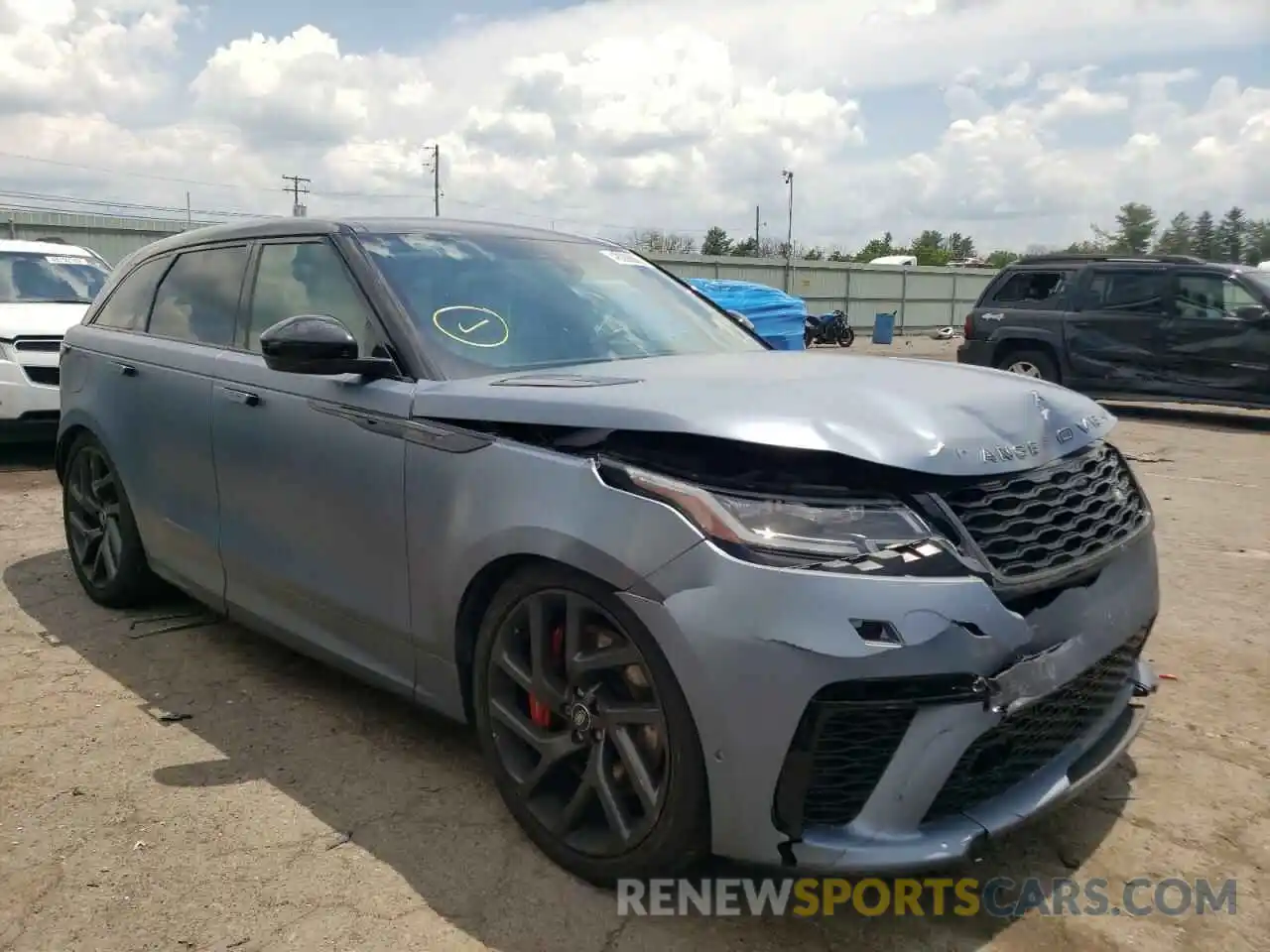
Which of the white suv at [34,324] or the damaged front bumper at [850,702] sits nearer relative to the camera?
the damaged front bumper at [850,702]

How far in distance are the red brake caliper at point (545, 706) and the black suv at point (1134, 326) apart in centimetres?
1124

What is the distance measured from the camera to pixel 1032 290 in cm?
1330

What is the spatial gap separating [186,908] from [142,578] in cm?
241

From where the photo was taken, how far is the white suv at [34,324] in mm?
8289

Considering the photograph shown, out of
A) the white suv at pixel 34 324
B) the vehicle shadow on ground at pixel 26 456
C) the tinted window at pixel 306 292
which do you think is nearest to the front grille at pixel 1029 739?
the tinted window at pixel 306 292

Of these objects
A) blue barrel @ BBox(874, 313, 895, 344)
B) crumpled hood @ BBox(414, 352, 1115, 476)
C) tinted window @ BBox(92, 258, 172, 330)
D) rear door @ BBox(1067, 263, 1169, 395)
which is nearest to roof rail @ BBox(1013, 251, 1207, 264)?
rear door @ BBox(1067, 263, 1169, 395)

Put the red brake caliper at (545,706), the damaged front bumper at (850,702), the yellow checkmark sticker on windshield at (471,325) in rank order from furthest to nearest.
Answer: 1. the yellow checkmark sticker on windshield at (471,325)
2. the red brake caliper at (545,706)
3. the damaged front bumper at (850,702)

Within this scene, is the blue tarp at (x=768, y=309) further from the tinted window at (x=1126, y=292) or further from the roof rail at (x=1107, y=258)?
the tinted window at (x=1126, y=292)

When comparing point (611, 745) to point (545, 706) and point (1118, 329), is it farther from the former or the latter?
point (1118, 329)

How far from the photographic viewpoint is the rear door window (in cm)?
1302

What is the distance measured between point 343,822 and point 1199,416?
42.5 feet

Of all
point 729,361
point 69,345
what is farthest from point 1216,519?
point 69,345

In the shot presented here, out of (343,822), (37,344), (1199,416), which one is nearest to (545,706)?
(343,822)

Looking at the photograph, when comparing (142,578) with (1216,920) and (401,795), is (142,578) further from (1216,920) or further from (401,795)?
(1216,920)
